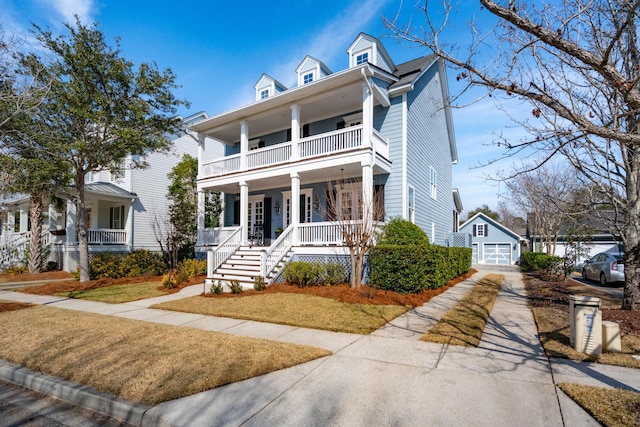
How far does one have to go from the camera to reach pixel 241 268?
1236 centimetres

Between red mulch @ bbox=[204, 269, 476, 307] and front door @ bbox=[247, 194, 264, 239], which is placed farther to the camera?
front door @ bbox=[247, 194, 264, 239]

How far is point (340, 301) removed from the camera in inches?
355

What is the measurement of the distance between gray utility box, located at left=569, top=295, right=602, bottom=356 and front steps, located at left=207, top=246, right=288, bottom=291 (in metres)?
8.67

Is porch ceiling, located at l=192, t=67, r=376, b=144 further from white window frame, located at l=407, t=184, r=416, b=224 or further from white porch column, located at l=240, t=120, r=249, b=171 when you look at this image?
white window frame, located at l=407, t=184, r=416, b=224

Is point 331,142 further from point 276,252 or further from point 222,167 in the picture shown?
point 222,167

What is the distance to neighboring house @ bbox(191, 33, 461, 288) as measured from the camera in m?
12.0

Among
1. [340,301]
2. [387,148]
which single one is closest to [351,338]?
[340,301]

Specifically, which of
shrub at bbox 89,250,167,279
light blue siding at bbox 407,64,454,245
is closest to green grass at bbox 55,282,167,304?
Answer: shrub at bbox 89,250,167,279

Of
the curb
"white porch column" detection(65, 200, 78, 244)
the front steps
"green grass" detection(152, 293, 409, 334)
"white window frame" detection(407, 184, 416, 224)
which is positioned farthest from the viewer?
"white porch column" detection(65, 200, 78, 244)

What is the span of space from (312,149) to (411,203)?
4.78 m

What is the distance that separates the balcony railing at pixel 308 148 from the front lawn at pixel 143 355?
8090 millimetres

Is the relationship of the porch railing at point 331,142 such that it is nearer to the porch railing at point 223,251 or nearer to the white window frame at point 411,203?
the white window frame at point 411,203

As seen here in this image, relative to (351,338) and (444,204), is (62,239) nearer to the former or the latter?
(351,338)

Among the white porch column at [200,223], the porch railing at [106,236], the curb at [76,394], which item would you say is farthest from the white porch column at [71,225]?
the curb at [76,394]
